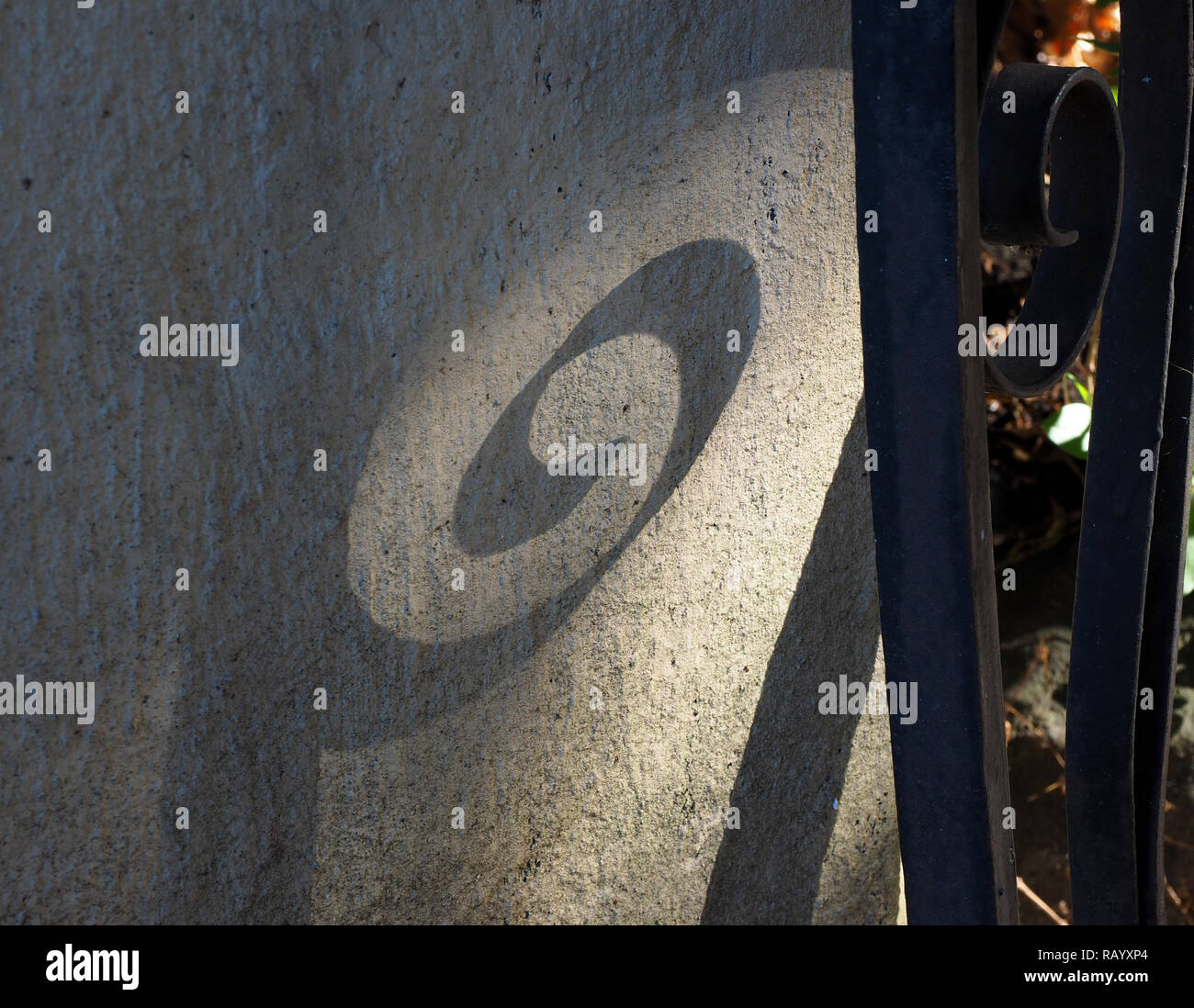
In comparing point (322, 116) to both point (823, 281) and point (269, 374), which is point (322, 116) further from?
point (823, 281)

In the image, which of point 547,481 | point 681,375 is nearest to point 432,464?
point 547,481

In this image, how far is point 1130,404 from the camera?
654mm

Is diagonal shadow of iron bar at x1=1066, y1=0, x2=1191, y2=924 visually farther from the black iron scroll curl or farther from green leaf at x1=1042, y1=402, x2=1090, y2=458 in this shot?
green leaf at x1=1042, y1=402, x2=1090, y2=458

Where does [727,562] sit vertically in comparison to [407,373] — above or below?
below

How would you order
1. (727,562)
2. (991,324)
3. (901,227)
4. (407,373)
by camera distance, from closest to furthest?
(901,227), (407,373), (727,562), (991,324)

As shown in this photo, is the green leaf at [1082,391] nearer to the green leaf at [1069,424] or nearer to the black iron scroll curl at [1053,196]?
the green leaf at [1069,424]

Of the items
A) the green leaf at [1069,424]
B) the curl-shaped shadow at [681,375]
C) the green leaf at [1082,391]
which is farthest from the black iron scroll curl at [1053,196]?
the green leaf at [1082,391]

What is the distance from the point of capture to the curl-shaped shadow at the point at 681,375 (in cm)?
75

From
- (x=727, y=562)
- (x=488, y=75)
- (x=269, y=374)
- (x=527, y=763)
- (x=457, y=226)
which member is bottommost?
(x=527, y=763)

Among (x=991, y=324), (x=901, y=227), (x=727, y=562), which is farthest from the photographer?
(x=991, y=324)

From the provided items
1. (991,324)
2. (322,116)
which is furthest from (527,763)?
(991,324)

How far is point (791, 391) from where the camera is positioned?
36.3 inches

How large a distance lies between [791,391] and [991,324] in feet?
2.84

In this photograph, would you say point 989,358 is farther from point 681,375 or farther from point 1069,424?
point 1069,424
